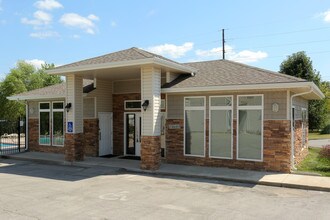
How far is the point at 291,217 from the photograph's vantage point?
6.54m

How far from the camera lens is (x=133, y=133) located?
1505cm

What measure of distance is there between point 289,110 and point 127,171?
6.03m

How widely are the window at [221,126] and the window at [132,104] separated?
4.01 m

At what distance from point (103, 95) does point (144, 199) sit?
8.18 metres

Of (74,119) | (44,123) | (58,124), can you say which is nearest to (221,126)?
(74,119)

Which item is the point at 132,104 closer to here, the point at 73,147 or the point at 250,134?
the point at 73,147

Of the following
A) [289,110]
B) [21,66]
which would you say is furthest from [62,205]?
[21,66]

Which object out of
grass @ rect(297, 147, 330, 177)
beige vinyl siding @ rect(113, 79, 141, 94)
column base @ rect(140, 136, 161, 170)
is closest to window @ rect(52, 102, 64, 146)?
beige vinyl siding @ rect(113, 79, 141, 94)

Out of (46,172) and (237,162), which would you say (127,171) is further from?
(237,162)

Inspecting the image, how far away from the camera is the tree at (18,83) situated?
29297mm

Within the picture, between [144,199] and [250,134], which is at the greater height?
[250,134]

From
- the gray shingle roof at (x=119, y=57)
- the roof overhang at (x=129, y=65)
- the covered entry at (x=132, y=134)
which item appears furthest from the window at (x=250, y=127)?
the covered entry at (x=132, y=134)

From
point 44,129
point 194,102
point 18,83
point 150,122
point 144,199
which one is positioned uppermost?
point 18,83

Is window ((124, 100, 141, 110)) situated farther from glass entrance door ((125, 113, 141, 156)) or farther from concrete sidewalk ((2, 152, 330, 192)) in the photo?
concrete sidewalk ((2, 152, 330, 192))
